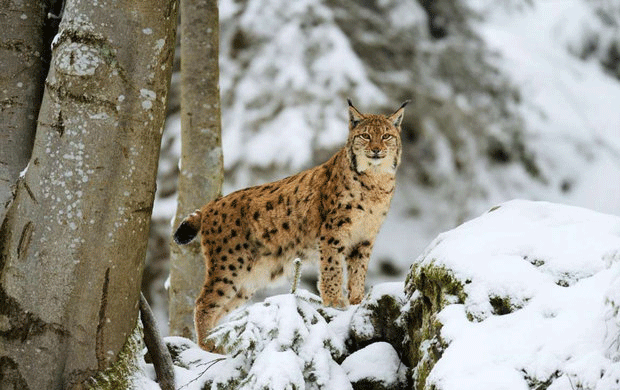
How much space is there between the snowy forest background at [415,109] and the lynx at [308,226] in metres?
3.11

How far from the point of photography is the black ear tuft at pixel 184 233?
616 centimetres

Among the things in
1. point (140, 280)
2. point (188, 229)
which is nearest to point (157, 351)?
point (140, 280)

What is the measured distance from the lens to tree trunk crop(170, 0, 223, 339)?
6602 millimetres

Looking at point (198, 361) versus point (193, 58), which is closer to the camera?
point (198, 361)

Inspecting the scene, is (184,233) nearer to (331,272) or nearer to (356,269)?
(331,272)

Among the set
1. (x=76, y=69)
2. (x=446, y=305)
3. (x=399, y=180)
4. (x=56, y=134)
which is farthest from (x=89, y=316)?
(x=399, y=180)

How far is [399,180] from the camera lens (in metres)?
10.0

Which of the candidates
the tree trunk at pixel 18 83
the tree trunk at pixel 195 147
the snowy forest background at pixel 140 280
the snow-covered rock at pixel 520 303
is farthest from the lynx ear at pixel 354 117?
the tree trunk at pixel 18 83

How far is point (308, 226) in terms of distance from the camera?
6.39 m

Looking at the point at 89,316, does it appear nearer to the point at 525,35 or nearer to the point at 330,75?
the point at 330,75

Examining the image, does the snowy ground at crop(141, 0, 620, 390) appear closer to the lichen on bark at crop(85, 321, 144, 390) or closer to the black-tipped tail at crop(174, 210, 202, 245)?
the lichen on bark at crop(85, 321, 144, 390)

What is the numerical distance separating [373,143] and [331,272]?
0.91 meters

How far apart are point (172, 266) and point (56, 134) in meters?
2.79

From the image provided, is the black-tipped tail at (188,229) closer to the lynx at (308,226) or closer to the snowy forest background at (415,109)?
the lynx at (308,226)
